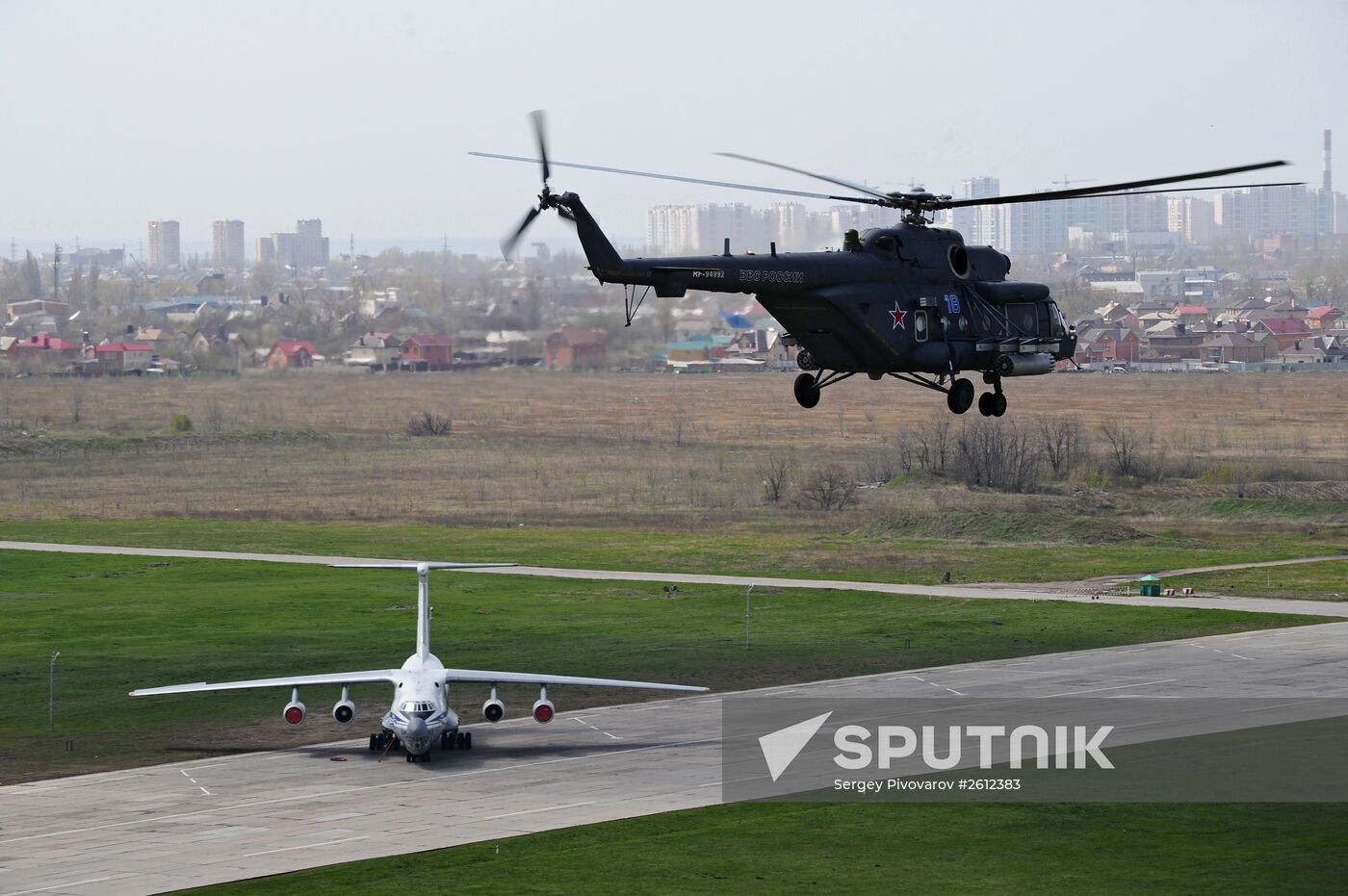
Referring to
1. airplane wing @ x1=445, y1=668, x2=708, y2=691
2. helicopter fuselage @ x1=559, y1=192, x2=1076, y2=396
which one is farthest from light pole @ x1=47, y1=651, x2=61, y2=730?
helicopter fuselage @ x1=559, y1=192, x2=1076, y2=396

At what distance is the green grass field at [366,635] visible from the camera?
6856 cm

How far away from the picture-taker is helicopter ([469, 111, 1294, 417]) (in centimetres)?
4762

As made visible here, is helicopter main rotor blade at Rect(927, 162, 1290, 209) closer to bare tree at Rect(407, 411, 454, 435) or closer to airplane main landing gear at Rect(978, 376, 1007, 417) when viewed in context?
airplane main landing gear at Rect(978, 376, 1007, 417)

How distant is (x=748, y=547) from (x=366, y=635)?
32.0 metres

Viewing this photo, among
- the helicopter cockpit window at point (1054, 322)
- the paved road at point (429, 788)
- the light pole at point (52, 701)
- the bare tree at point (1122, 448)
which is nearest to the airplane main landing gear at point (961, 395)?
the helicopter cockpit window at point (1054, 322)

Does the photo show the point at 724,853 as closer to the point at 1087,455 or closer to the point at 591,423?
the point at 1087,455

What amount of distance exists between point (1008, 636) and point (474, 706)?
84.0 ft

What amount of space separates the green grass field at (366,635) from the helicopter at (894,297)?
80.4 ft

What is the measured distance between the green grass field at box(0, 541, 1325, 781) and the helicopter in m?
24.5

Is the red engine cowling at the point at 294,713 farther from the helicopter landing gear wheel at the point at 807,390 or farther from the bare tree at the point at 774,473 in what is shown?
the bare tree at the point at 774,473

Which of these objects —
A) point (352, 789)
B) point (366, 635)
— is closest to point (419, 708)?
point (352, 789)

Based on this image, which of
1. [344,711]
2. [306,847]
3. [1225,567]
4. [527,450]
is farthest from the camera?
[527,450]

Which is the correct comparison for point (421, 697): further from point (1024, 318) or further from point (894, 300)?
point (1024, 318)

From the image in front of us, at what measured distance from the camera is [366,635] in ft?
278
